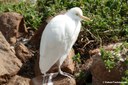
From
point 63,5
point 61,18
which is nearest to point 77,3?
point 63,5

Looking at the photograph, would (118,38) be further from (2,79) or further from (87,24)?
(2,79)

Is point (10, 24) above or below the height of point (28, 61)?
above

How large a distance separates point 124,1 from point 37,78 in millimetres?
2252

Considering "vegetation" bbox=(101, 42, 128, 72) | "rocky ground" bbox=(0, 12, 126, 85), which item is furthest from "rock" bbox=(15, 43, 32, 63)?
"vegetation" bbox=(101, 42, 128, 72)

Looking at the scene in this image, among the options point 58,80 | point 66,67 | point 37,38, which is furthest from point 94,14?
point 58,80

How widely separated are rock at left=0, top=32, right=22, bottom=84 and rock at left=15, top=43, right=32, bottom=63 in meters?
0.14

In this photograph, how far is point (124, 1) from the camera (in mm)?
8039

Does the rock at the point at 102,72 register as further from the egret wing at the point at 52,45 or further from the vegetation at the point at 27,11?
the vegetation at the point at 27,11

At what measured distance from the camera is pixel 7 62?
686 cm

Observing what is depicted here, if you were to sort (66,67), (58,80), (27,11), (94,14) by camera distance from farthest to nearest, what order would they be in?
(27,11)
(94,14)
(66,67)
(58,80)

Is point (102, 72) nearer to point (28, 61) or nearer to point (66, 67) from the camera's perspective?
point (66, 67)

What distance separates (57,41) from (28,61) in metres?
1.09

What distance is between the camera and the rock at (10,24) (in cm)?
749

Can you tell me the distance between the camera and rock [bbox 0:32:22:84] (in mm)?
6693
